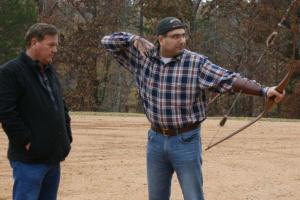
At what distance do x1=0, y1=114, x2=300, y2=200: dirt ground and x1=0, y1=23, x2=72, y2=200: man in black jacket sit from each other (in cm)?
332

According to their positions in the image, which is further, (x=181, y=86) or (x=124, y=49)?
(x=124, y=49)

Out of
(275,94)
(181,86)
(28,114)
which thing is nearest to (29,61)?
(28,114)

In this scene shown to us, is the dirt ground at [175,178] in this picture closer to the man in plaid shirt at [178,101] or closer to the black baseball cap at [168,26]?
the man in plaid shirt at [178,101]

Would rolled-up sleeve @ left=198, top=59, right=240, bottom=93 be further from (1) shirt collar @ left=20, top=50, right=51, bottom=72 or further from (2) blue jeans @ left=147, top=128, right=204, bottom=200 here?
(1) shirt collar @ left=20, top=50, right=51, bottom=72

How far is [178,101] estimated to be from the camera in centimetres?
471

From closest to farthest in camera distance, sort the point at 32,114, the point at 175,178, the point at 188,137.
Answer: the point at 32,114, the point at 188,137, the point at 175,178

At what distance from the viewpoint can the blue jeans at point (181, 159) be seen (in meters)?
4.72

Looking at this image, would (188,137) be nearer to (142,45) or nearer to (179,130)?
(179,130)

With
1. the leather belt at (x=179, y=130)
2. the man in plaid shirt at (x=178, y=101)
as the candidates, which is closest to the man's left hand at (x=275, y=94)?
the man in plaid shirt at (x=178, y=101)

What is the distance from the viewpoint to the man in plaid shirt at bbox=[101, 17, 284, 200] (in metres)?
4.70

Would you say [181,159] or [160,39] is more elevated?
[160,39]

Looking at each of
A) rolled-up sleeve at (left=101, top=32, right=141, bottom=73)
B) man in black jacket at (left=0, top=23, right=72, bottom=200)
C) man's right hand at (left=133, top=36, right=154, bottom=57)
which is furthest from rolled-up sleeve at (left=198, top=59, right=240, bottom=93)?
man in black jacket at (left=0, top=23, right=72, bottom=200)

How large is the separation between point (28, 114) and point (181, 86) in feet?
3.50

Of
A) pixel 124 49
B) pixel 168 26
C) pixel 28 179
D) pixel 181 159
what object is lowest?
pixel 28 179
